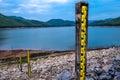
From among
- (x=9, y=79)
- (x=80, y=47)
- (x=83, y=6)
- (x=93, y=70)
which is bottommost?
(x=9, y=79)

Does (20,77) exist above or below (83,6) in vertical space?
below

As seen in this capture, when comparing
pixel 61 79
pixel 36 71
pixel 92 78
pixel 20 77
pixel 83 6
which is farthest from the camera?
pixel 36 71

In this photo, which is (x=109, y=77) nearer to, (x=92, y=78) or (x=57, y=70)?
(x=92, y=78)

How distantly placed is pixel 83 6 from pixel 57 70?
11202mm

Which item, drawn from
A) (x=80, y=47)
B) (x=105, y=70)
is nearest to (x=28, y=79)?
(x=105, y=70)

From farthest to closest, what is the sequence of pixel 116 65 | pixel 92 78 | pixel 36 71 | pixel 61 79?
1. pixel 36 71
2. pixel 116 65
3. pixel 61 79
4. pixel 92 78

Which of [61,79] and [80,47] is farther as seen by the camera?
[61,79]

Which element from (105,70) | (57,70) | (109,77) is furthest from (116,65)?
(57,70)

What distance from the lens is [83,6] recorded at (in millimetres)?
6988

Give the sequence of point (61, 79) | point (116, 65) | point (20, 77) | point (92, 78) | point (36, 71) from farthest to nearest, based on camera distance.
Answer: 1. point (36, 71)
2. point (20, 77)
3. point (116, 65)
4. point (61, 79)
5. point (92, 78)

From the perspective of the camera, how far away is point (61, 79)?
1375cm

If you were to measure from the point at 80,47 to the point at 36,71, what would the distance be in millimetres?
12735

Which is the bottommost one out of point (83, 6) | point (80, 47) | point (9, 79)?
point (9, 79)

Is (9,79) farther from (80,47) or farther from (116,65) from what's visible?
(80,47)
